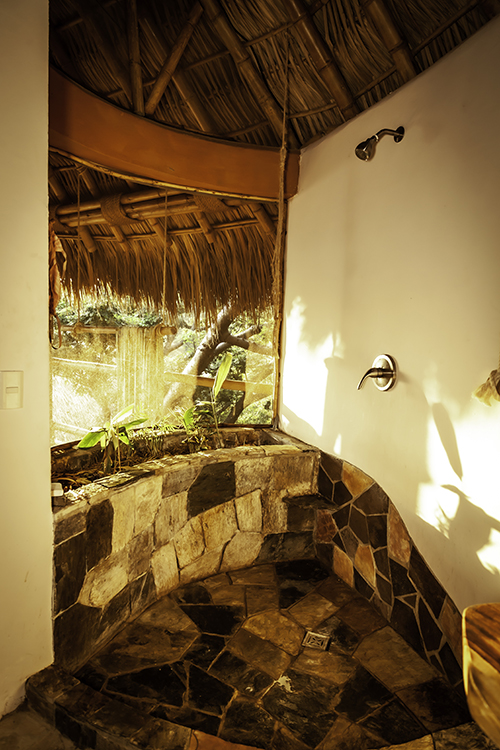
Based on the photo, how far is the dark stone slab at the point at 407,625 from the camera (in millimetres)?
2133

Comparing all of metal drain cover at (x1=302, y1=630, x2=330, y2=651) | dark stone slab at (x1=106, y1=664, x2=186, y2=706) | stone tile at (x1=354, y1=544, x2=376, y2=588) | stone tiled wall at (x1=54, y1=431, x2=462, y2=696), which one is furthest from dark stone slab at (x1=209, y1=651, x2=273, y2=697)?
stone tile at (x1=354, y1=544, x2=376, y2=588)

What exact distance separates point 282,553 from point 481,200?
2.27 meters

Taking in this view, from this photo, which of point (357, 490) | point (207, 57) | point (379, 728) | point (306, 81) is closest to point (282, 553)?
point (357, 490)

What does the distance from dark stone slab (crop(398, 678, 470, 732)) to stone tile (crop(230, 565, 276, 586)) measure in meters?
0.98

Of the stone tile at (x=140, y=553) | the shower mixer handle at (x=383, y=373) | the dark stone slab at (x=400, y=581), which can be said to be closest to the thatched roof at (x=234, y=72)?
the shower mixer handle at (x=383, y=373)

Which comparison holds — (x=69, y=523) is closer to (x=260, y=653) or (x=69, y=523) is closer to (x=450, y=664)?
(x=260, y=653)

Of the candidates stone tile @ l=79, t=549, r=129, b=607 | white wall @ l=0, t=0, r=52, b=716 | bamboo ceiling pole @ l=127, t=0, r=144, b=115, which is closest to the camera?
white wall @ l=0, t=0, r=52, b=716

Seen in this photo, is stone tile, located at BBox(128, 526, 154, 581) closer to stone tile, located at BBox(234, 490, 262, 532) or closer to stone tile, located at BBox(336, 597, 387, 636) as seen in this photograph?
stone tile, located at BBox(234, 490, 262, 532)

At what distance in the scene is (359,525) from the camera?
102 inches

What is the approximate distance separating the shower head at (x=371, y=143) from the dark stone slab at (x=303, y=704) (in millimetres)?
2517

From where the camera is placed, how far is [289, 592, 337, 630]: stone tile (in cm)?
239

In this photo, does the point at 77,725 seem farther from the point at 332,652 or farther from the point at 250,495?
the point at 250,495

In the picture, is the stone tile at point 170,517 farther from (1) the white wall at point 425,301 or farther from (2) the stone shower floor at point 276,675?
(1) the white wall at point 425,301

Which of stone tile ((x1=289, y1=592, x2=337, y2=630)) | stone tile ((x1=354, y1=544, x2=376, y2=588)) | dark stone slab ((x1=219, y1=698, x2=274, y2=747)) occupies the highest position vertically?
stone tile ((x1=354, y1=544, x2=376, y2=588))
